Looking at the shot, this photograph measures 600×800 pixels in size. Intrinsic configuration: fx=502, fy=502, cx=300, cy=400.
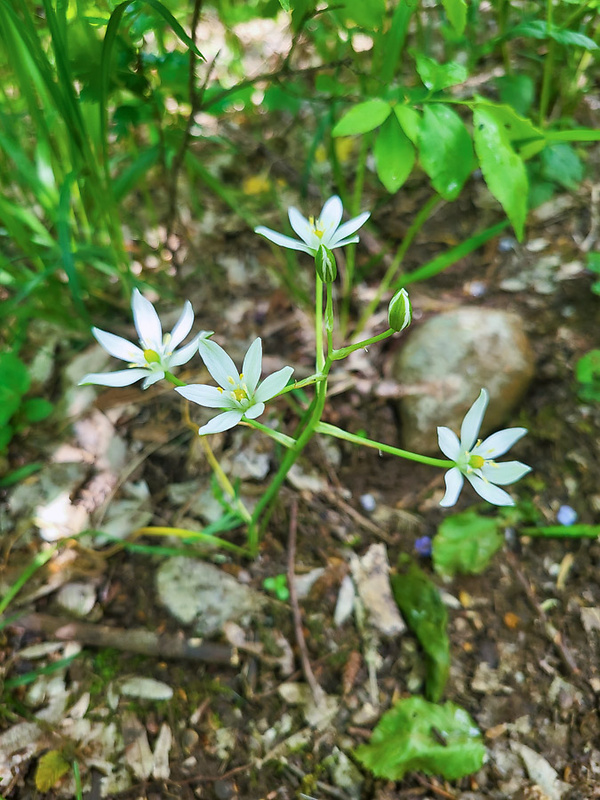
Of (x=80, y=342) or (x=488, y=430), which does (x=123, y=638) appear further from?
(x=488, y=430)

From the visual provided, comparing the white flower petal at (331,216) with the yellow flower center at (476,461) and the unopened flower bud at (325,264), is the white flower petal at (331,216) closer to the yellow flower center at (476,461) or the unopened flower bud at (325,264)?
the unopened flower bud at (325,264)

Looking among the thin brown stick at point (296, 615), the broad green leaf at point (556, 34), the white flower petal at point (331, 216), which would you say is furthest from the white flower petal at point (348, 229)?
the thin brown stick at point (296, 615)

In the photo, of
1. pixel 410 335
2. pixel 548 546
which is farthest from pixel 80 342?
pixel 548 546

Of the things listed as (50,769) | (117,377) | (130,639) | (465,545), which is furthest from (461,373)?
(50,769)

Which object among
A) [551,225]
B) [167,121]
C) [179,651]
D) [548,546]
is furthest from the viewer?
[167,121]

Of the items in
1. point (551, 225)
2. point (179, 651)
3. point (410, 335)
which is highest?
point (551, 225)

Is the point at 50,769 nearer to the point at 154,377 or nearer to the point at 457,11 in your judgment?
the point at 154,377
